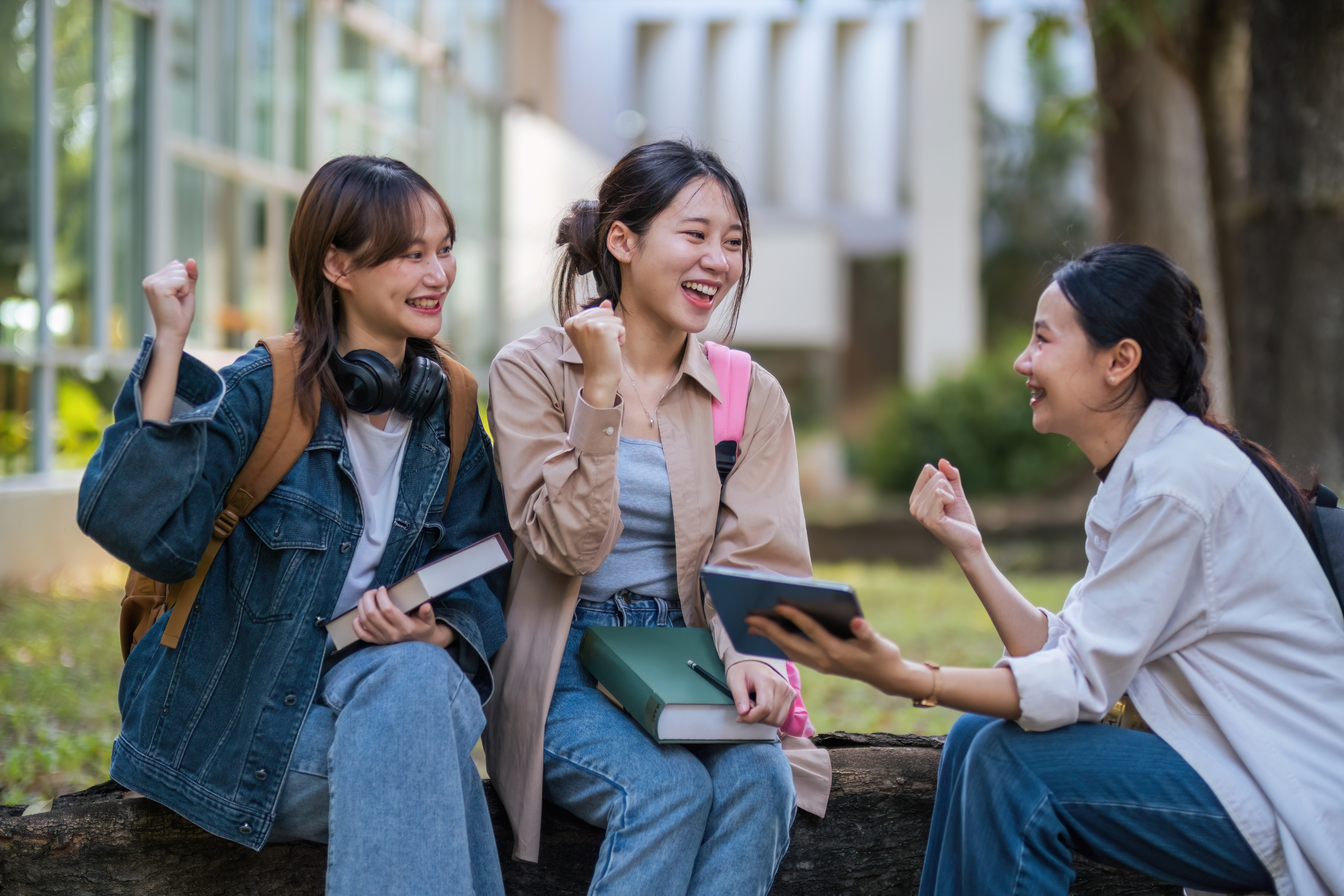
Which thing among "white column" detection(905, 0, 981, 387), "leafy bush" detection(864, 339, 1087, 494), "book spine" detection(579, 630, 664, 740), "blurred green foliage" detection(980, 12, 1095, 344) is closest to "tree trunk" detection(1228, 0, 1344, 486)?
"book spine" detection(579, 630, 664, 740)

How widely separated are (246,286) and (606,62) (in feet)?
50.2

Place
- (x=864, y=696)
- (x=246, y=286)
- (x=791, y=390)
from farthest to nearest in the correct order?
(x=791, y=390), (x=246, y=286), (x=864, y=696)

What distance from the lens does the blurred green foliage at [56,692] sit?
4.27 m

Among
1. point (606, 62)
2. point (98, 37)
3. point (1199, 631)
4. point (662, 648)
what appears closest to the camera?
point (1199, 631)

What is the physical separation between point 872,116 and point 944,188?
16.7 ft

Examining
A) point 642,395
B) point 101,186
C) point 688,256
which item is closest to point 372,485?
point 642,395

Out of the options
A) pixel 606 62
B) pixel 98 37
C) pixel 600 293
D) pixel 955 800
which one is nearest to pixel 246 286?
pixel 98 37

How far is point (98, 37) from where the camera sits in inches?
349

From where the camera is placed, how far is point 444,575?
2.47 metres

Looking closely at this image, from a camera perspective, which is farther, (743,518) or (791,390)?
(791,390)

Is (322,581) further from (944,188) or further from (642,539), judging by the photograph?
(944,188)

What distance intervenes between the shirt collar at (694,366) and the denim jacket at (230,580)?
461 mm

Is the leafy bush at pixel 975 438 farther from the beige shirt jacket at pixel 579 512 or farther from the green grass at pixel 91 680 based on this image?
the beige shirt jacket at pixel 579 512

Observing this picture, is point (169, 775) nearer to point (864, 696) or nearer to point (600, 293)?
point (600, 293)
